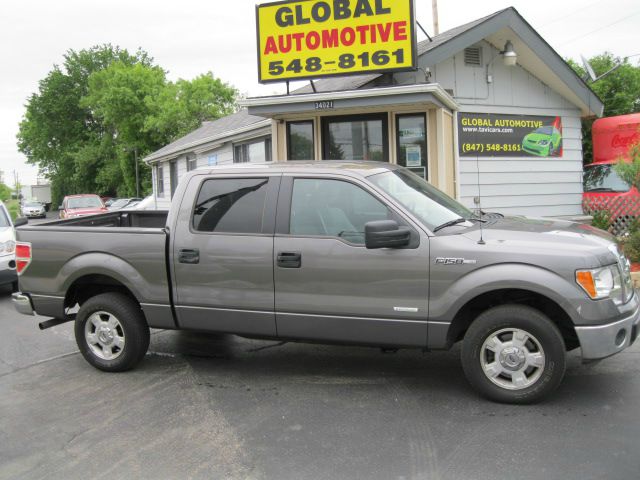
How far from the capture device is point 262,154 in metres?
13.9

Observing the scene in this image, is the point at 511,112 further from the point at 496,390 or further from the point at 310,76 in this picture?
the point at 496,390

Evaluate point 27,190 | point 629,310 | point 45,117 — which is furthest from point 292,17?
point 27,190

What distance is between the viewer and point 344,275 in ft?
15.0

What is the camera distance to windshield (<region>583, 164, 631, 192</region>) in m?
13.3

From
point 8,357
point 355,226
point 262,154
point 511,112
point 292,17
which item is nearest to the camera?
point 355,226

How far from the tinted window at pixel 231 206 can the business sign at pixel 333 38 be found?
204 inches

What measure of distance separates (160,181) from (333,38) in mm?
16356

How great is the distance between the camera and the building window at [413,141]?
33.2ft

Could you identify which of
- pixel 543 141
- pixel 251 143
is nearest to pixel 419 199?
pixel 543 141

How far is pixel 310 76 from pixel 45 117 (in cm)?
5500

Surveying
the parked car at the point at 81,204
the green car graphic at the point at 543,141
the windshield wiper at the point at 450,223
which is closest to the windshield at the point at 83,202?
the parked car at the point at 81,204

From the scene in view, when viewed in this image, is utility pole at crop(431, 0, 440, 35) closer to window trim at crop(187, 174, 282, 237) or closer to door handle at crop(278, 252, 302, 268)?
window trim at crop(187, 174, 282, 237)

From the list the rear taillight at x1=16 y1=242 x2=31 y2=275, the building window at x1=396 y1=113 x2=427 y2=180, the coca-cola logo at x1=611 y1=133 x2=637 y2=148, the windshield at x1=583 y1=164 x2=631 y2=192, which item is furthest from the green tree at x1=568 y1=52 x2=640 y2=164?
the rear taillight at x1=16 y1=242 x2=31 y2=275

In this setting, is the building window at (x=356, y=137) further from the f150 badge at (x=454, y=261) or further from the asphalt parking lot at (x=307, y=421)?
the f150 badge at (x=454, y=261)
